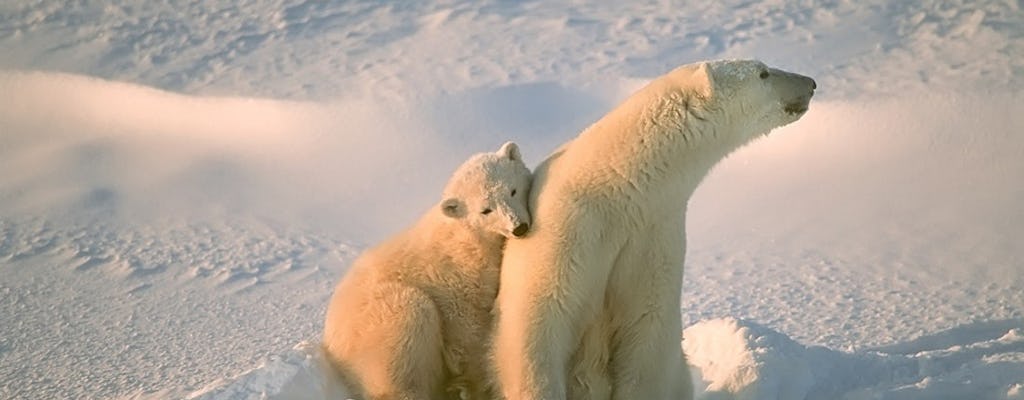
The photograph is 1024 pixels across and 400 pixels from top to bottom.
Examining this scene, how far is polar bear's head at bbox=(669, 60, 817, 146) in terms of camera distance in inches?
154

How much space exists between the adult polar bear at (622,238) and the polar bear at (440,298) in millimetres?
132

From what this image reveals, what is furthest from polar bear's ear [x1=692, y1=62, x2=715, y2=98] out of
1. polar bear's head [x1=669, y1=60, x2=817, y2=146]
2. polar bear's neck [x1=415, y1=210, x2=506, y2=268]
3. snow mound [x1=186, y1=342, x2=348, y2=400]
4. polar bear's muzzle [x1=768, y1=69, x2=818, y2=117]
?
snow mound [x1=186, y1=342, x2=348, y2=400]

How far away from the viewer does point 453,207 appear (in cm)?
410

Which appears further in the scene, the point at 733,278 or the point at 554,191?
the point at 733,278

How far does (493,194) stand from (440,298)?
469mm

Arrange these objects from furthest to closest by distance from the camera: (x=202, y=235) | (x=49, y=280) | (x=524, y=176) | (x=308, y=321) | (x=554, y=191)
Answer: (x=202, y=235) → (x=49, y=280) → (x=308, y=321) → (x=524, y=176) → (x=554, y=191)

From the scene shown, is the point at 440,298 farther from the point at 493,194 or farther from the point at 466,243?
the point at 493,194

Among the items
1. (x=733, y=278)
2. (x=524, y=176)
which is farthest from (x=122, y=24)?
(x=524, y=176)

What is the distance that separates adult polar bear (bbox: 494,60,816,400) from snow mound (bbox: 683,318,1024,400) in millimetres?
1378

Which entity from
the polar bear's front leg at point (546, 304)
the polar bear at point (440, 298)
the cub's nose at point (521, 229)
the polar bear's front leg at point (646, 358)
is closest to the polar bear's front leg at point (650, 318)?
the polar bear's front leg at point (646, 358)

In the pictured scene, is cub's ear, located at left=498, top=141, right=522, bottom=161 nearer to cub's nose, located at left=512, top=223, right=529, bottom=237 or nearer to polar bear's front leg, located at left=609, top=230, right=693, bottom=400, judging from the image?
cub's nose, located at left=512, top=223, right=529, bottom=237

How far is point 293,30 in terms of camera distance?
569 inches

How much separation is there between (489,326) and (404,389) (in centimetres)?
42

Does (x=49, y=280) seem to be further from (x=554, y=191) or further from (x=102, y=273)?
(x=554, y=191)
